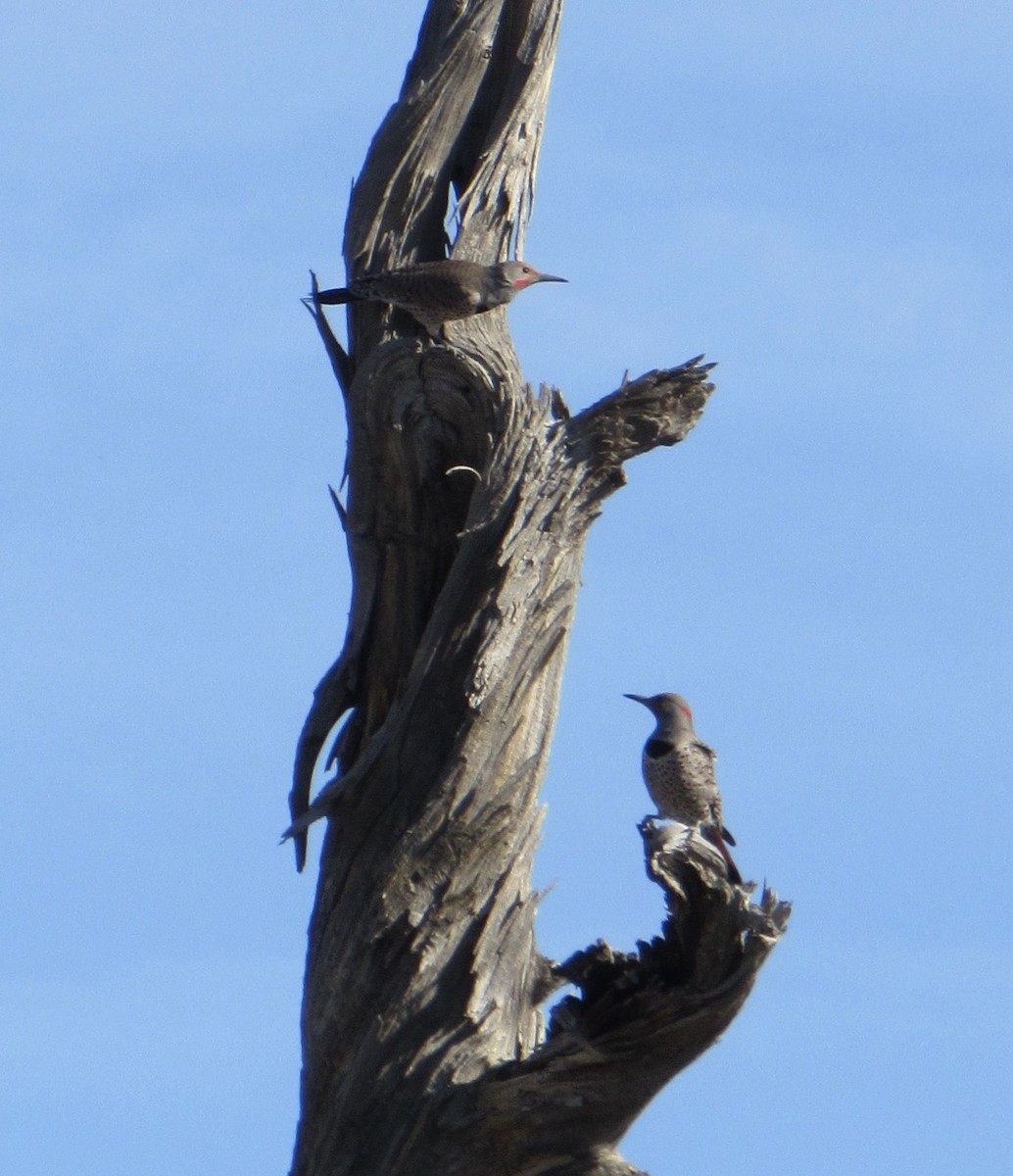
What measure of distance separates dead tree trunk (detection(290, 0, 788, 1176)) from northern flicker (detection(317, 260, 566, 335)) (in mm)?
73

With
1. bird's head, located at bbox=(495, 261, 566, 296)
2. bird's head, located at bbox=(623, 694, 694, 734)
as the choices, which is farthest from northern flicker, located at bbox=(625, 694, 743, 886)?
bird's head, located at bbox=(495, 261, 566, 296)

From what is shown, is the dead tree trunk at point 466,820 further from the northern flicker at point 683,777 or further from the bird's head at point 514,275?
the northern flicker at point 683,777

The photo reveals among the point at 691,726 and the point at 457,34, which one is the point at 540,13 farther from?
the point at 691,726

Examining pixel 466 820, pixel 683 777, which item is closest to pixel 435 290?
pixel 466 820

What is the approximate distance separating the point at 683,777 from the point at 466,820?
2.54 m

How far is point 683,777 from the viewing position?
870 centimetres

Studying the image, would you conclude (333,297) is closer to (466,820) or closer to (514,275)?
(514,275)

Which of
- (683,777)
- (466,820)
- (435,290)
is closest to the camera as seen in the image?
(466,820)

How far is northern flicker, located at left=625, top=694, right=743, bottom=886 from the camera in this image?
8688 millimetres

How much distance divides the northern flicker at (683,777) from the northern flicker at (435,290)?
229 centimetres

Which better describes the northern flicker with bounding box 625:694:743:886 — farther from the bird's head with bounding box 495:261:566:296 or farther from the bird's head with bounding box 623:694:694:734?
the bird's head with bounding box 495:261:566:296

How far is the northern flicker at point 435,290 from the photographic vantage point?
7.12 metres

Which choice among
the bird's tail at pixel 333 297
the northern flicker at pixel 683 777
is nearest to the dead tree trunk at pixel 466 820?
the bird's tail at pixel 333 297

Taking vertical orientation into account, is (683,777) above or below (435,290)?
below
